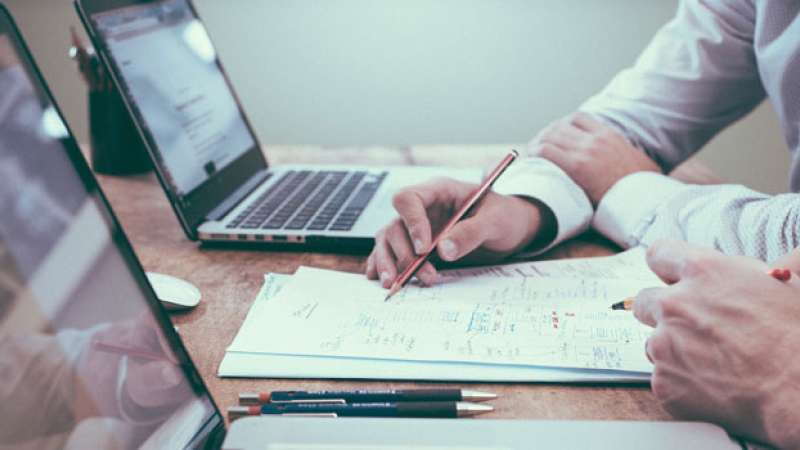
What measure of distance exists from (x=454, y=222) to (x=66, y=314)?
449 mm

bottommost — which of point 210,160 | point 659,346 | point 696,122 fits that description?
point 696,122

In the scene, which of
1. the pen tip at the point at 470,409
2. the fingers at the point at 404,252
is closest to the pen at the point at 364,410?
the pen tip at the point at 470,409

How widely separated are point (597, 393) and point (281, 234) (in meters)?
0.44

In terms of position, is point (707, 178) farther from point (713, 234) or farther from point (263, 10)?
point (263, 10)

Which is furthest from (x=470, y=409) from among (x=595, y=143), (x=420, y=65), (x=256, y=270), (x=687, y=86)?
(x=420, y=65)

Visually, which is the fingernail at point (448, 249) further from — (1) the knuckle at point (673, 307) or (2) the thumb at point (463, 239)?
(1) the knuckle at point (673, 307)

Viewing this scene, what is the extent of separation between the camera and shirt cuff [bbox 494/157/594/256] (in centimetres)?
87

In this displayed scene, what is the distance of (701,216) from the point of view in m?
0.81

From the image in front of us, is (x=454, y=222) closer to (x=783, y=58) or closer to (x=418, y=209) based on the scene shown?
(x=418, y=209)

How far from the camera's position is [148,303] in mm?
459

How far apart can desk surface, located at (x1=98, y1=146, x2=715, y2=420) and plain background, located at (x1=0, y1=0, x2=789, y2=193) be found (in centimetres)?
86

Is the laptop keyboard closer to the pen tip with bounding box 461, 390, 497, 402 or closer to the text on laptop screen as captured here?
the text on laptop screen

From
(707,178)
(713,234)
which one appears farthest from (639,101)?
(713,234)

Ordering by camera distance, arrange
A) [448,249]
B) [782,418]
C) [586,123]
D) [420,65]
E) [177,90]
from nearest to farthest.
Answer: [782,418] < [448,249] < [177,90] < [586,123] < [420,65]
